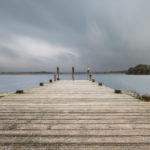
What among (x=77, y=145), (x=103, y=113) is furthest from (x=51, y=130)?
(x=103, y=113)

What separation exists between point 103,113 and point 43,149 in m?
1.76

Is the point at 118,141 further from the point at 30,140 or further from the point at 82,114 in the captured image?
the point at 30,140

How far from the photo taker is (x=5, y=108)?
121 inches

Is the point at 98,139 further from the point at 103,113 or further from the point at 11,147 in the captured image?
the point at 11,147

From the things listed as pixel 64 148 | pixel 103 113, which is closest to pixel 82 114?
pixel 103 113

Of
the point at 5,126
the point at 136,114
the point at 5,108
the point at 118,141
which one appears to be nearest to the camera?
the point at 118,141

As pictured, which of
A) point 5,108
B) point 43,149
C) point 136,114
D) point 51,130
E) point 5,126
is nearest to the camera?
point 43,149

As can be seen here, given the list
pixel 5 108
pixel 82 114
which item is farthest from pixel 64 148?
pixel 5 108

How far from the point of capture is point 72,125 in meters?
2.19

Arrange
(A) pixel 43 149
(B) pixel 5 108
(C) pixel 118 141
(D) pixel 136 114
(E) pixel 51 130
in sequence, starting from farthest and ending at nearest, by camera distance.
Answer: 1. (B) pixel 5 108
2. (D) pixel 136 114
3. (E) pixel 51 130
4. (C) pixel 118 141
5. (A) pixel 43 149

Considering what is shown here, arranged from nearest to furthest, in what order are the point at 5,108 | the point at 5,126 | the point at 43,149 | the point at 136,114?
the point at 43,149 < the point at 5,126 < the point at 136,114 < the point at 5,108

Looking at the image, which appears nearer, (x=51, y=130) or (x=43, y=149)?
(x=43, y=149)

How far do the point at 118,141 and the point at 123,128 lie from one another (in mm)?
450

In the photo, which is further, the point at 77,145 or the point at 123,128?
the point at 123,128
